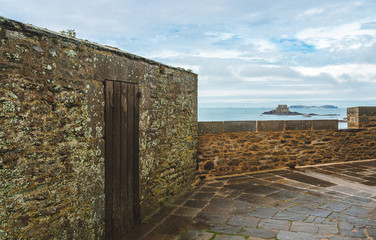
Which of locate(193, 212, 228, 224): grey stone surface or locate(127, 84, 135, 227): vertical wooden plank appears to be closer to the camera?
locate(127, 84, 135, 227): vertical wooden plank

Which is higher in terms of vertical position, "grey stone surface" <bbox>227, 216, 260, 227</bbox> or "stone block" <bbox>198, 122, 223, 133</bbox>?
"stone block" <bbox>198, 122, 223, 133</bbox>

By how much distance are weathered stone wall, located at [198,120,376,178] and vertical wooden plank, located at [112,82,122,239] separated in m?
3.05

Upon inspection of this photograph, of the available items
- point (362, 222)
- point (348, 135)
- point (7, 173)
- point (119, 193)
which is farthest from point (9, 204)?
point (348, 135)

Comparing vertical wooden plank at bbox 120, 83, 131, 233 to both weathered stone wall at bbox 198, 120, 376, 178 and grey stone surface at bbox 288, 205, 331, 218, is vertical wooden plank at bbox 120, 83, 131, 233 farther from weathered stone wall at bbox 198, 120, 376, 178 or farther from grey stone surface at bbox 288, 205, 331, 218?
weathered stone wall at bbox 198, 120, 376, 178

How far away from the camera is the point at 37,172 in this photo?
244 cm

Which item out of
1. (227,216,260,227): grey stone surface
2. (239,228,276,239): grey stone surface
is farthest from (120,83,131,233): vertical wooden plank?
(239,228,276,239): grey stone surface

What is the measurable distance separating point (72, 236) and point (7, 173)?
1.05 m

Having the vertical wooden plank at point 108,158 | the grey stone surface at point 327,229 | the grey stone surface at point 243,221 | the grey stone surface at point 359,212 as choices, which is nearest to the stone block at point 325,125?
the grey stone surface at point 359,212

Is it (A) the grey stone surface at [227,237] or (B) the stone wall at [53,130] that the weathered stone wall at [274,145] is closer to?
(A) the grey stone surface at [227,237]

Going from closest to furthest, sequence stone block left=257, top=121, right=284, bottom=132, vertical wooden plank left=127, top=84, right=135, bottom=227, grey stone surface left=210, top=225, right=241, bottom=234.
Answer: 1. grey stone surface left=210, top=225, right=241, bottom=234
2. vertical wooden plank left=127, top=84, right=135, bottom=227
3. stone block left=257, top=121, right=284, bottom=132

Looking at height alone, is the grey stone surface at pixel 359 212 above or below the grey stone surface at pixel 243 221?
above

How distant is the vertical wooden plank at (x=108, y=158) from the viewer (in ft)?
10.6

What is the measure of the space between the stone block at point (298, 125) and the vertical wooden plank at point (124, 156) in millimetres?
5104

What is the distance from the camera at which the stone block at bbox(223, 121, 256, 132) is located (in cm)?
654
